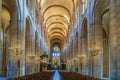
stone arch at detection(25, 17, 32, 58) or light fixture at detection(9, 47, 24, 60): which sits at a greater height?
stone arch at detection(25, 17, 32, 58)

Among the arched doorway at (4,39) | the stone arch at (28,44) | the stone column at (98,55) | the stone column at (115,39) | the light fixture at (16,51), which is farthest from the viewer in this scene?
the arched doorway at (4,39)

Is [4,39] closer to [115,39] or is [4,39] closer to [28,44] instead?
[28,44]

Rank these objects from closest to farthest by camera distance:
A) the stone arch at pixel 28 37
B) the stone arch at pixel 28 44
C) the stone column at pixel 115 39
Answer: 1. the stone column at pixel 115 39
2. the stone arch at pixel 28 37
3. the stone arch at pixel 28 44

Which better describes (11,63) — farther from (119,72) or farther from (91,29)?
(119,72)

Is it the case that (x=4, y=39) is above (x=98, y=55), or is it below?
above

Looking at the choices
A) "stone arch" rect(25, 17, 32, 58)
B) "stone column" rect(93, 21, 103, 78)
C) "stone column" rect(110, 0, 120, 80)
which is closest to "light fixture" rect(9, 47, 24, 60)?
"stone column" rect(93, 21, 103, 78)

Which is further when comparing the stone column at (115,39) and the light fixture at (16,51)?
the light fixture at (16,51)

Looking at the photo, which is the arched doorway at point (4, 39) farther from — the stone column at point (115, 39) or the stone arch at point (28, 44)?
the stone column at point (115, 39)

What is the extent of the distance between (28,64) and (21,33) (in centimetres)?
847

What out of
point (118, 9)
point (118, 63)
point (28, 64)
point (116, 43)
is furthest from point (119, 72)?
point (28, 64)

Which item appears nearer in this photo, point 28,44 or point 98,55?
point 98,55

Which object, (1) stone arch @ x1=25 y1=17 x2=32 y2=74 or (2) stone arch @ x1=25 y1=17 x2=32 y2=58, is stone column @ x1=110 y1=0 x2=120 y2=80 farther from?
(1) stone arch @ x1=25 y1=17 x2=32 y2=74

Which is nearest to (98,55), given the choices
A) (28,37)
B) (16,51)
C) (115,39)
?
(16,51)

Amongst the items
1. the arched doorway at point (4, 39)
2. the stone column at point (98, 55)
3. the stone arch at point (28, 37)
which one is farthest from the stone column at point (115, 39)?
the arched doorway at point (4, 39)
